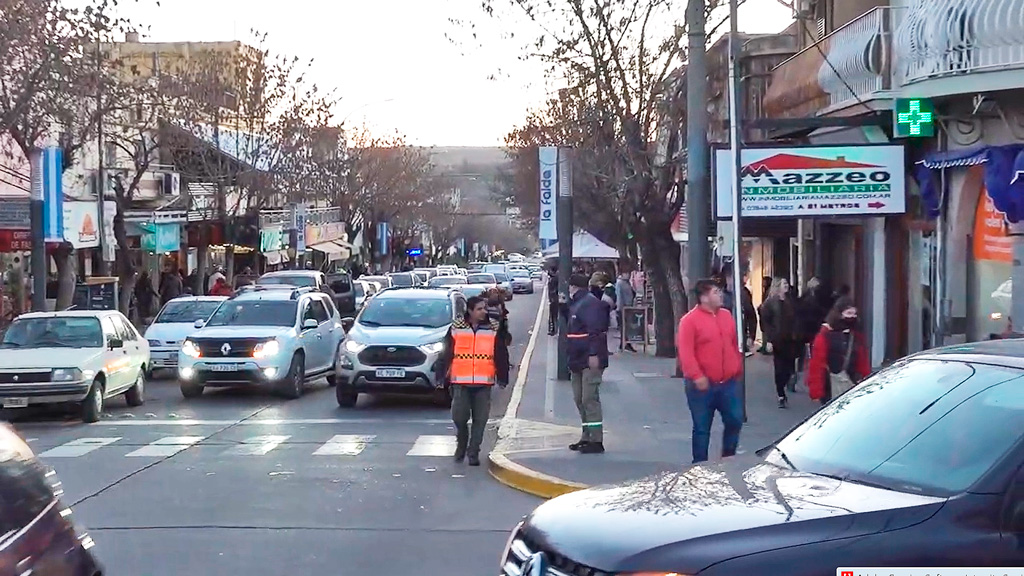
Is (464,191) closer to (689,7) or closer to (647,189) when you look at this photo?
(647,189)

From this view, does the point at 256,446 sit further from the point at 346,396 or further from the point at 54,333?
the point at 54,333

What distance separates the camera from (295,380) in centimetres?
2145

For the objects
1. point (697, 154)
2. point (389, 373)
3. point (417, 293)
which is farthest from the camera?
point (417, 293)

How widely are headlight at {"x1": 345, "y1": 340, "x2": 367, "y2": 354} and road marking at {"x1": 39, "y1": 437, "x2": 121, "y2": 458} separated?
14.0ft

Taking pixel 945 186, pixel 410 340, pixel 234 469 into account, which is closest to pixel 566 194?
pixel 410 340

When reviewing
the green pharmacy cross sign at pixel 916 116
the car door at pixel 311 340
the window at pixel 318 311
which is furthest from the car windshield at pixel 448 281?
the green pharmacy cross sign at pixel 916 116

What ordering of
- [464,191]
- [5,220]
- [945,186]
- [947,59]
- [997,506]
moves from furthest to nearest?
[464,191]
[5,220]
[945,186]
[947,59]
[997,506]

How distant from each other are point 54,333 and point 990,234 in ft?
43.2

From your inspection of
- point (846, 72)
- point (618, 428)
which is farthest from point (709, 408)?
point (846, 72)

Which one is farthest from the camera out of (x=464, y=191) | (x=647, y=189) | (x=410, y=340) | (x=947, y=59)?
(x=464, y=191)

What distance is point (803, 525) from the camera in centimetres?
456

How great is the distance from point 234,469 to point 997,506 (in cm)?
1020

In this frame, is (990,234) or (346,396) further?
(346,396)

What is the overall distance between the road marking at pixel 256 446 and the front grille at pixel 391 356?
11.2 feet
